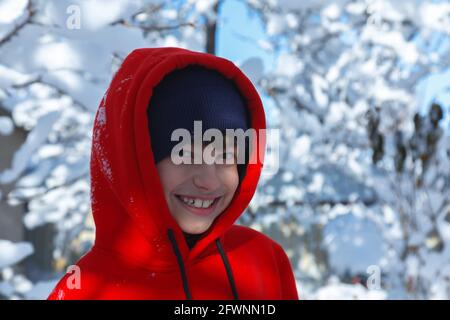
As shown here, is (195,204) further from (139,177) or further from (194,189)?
(139,177)

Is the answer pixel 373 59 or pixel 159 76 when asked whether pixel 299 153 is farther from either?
pixel 159 76

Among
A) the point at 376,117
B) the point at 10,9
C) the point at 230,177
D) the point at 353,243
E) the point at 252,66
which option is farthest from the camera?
the point at 353,243

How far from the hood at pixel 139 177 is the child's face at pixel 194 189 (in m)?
0.03

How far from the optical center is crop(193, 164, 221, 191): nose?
1.42 m

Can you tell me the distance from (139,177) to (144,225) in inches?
5.4

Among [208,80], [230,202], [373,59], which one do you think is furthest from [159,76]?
[373,59]

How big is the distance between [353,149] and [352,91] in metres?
0.67

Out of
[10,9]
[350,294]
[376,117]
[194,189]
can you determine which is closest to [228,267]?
[194,189]

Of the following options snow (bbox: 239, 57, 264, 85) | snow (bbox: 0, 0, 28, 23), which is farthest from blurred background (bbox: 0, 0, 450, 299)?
snow (bbox: 0, 0, 28, 23)

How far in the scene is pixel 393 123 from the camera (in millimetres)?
5207

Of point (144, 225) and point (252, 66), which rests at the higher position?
point (252, 66)

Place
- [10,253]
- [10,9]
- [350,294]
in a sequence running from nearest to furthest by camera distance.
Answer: [10,9], [10,253], [350,294]

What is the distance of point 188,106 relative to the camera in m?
1.48

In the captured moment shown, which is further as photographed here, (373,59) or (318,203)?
(318,203)
